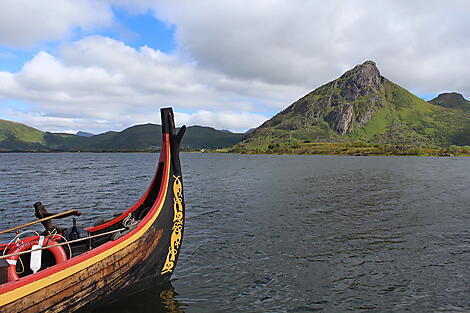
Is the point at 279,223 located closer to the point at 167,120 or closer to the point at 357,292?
the point at 357,292

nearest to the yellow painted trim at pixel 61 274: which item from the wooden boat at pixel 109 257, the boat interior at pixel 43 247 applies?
the wooden boat at pixel 109 257

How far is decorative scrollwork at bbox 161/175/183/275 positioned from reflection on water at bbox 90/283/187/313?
2.77 feet

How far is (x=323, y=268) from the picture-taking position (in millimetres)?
14094

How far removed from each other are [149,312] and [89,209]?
21.3 m

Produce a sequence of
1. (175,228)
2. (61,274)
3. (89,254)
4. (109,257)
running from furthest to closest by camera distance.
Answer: (175,228), (109,257), (89,254), (61,274)

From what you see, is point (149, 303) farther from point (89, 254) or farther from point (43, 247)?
point (43, 247)

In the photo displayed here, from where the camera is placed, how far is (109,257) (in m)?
9.23

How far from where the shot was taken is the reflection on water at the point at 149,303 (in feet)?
A: 33.4

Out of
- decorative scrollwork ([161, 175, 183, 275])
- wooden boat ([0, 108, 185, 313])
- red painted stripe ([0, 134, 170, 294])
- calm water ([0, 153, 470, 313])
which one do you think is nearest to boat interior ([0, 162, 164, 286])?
wooden boat ([0, 108, 185, 313])

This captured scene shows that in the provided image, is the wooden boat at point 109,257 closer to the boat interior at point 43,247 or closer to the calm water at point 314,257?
the boat interior at point 43,247

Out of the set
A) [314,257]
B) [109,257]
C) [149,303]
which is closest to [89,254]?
[109,257]

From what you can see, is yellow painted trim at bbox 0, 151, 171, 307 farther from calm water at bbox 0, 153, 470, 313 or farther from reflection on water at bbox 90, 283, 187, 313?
calm water at bbox 0, 153, 470, 313

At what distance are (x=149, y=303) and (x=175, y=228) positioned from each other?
2.81 metres

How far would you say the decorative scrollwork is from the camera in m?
11.8
